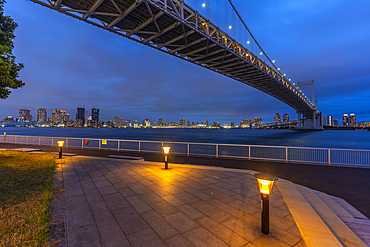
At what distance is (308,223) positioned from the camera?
10.7 feet

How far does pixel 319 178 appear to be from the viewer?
22.8 feet

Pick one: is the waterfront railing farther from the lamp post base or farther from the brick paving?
the lamp post base

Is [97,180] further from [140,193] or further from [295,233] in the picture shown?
[295,233]

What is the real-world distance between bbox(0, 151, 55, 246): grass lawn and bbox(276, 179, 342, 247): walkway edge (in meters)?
4.37

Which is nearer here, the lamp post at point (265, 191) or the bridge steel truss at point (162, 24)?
the lamp post at point (265, 191)

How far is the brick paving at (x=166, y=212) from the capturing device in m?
2.81

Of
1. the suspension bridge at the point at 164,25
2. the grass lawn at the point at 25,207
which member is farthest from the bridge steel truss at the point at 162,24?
the grass lawn at the point at 25,207

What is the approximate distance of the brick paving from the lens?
2811mm

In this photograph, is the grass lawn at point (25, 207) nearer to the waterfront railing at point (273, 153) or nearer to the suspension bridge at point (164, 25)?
the waterfront railing at point (273, 153)

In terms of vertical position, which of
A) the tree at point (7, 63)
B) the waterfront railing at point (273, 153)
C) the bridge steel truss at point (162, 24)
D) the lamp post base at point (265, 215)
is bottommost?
the waterfront railing at point (273, 153)

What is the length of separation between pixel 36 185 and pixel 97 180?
68.1 inches

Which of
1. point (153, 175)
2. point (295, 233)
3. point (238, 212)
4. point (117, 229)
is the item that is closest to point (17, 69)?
point (153, 175)

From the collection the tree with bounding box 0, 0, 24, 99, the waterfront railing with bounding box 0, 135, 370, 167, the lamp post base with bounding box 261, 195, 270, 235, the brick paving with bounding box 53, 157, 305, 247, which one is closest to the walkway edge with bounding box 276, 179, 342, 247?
the brick paving with bounding box 53, 157, 305, 247

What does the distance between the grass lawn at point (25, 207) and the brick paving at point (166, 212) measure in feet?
0.92
